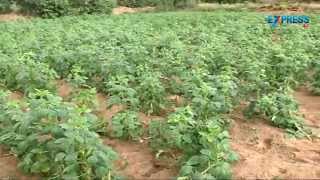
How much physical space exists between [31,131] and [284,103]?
109 inches

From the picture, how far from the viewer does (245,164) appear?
182 inches

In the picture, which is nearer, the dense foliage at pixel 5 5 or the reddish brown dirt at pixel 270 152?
the reddish brown dirt at pixel 270 152

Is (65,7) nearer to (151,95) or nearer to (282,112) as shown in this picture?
(151,95)

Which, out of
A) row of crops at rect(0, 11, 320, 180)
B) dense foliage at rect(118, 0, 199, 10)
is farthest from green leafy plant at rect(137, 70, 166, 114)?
dense foliage at rect(118, 0, 199, 10)

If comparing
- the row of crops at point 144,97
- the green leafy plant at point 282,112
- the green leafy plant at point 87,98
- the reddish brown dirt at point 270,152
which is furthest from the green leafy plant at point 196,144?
the green leafy plant at point 282,112

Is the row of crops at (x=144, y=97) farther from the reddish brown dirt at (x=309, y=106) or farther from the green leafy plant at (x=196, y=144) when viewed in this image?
the reddish brown dirt at (x=309, y=106)

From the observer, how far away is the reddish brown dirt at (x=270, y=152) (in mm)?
4477

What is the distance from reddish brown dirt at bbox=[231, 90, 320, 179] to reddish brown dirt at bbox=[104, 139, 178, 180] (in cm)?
60

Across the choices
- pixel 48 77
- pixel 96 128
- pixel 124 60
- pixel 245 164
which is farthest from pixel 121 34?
pixel 245 164

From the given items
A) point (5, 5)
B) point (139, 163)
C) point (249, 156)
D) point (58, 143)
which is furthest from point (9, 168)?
point (5, 5)

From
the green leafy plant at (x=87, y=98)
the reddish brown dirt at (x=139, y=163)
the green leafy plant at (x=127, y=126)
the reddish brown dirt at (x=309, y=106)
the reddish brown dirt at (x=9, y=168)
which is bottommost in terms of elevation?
the reddish brown dirt at (x=309, y=106)

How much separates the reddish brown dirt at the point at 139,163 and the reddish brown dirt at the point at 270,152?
23.5 inches

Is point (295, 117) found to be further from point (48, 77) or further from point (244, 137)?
point (48, 77)

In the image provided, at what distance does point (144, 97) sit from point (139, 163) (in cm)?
129
